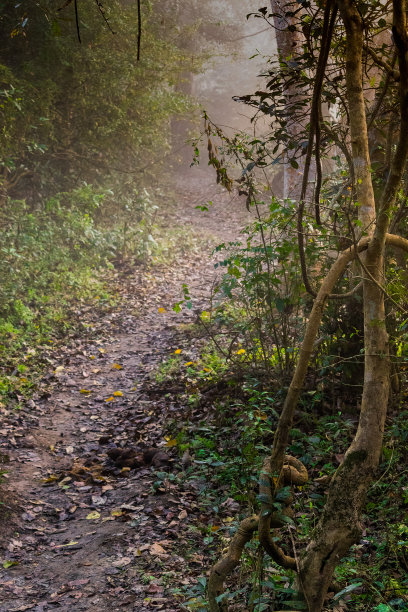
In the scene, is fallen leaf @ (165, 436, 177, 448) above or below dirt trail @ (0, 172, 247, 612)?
above

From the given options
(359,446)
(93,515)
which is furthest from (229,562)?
(93,515)

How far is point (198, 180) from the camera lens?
21094mm

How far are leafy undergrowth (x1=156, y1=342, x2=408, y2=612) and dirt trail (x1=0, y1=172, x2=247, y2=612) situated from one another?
0.77ft

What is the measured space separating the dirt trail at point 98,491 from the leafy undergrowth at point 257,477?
233 millimetres

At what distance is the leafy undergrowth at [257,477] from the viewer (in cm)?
269

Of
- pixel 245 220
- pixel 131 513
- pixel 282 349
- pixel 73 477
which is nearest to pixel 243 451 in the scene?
pixel 131 513

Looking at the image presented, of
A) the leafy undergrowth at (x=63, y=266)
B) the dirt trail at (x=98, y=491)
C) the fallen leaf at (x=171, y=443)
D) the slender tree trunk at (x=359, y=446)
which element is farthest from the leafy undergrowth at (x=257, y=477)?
the leafy undergrowth at (x=63, y=266)

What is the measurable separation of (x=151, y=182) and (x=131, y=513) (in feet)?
46.8

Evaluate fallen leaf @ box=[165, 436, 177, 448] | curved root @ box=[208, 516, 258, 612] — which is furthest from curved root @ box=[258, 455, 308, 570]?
fallen leaf @ box=[165, 436, 177, 448]

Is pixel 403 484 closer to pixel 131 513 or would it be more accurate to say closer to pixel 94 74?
pixel 131 513

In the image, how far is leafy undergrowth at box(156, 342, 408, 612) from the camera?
8.82ft

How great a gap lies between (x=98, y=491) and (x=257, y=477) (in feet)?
5.10

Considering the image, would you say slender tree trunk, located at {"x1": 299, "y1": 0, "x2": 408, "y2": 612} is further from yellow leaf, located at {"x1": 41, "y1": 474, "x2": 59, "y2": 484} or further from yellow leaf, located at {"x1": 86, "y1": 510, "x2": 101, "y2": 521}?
yellow leaf, located at {"x1": 41, "y1": 474, "x2": 59, "y2": 484}

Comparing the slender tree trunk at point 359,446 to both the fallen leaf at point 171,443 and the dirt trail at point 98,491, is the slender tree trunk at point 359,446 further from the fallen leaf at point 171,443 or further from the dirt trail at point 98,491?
the fallen leaf at point 171,443
